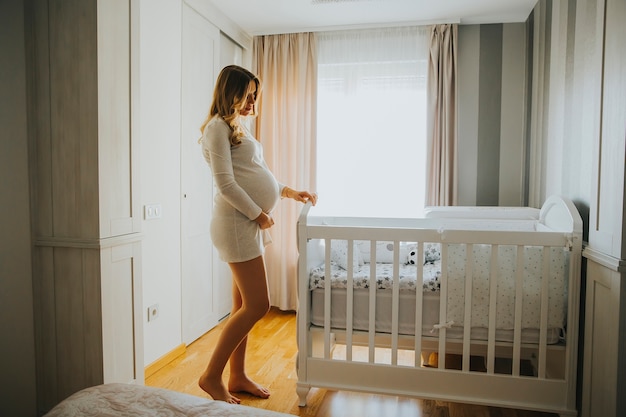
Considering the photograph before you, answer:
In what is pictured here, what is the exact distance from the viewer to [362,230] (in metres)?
2.03

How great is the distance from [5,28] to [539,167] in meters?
2.91

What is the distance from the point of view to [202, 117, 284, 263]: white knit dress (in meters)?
1.92

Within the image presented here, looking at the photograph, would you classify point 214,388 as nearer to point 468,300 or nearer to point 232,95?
point 468,300

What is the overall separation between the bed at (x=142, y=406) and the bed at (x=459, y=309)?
1.11 meters

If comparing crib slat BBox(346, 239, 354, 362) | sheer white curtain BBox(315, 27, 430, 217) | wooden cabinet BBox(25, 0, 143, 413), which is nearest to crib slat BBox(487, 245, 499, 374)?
crib slat BBox(346, 239, 354, 362)

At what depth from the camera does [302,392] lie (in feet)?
6.97

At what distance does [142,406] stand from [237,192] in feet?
3.40

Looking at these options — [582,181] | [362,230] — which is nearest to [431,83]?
[582,181]

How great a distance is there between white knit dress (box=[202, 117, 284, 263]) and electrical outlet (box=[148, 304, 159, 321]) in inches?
30.5

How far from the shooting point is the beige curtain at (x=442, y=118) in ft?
11.2

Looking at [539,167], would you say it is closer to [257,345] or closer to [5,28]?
[257,345]

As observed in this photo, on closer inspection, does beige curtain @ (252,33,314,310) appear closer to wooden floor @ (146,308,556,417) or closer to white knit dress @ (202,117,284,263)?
wooden floor @ (146,308,556,417)

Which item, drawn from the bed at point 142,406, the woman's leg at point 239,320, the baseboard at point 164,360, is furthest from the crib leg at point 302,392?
the bed at point 142,406

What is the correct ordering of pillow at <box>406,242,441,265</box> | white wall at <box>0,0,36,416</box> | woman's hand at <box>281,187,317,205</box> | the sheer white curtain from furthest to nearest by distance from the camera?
the sheer white curtain → pillow at <box>406,242,441,265</box> → woman's hand at <box>281,187,317,205</box> → white wall at <box>0,0,36,416</box>
